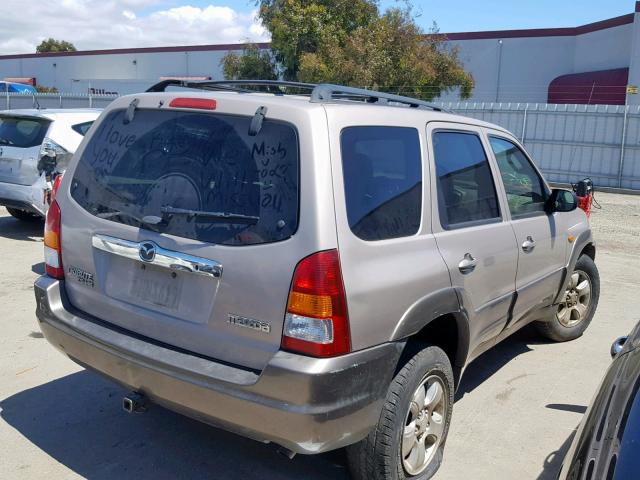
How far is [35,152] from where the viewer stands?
847 cm

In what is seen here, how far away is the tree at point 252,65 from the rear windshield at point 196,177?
21542 millimetres

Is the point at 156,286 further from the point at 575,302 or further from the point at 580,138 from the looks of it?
the point at 580,138

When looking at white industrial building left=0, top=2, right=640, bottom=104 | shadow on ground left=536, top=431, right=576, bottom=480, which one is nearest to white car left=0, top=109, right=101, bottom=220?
shadow on ground left=536, top=431, right=576, bottom=480

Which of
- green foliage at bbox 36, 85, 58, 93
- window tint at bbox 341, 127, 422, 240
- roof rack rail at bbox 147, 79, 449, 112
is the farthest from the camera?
green foliage at bbox 36, 85, 58, 93

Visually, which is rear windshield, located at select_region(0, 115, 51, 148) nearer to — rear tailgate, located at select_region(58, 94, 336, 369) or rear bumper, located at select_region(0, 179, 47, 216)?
rear bumper, located at select_region(0, 179, 47, 216)

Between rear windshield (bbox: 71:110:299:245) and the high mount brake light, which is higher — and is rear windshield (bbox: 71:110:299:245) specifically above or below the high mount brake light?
below

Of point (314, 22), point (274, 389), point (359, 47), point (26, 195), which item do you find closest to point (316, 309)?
point (274, 389)

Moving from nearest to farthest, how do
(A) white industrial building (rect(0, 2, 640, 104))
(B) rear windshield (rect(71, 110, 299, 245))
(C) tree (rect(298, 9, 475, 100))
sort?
(B) rear windshield (rect(71, 110, 299, 245))
(C) tree (rect(298, 9, 475, 100))
(A) white industrial building (rect(0, 2, 640, 104))

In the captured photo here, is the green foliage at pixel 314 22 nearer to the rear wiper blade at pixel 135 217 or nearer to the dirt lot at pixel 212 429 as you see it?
the dirt lot at pixel 212 429

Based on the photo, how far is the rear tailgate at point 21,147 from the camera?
8453 mm

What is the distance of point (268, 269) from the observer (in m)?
2.71

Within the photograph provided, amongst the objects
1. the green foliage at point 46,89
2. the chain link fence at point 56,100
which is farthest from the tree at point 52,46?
the chain link fence at point 56,100

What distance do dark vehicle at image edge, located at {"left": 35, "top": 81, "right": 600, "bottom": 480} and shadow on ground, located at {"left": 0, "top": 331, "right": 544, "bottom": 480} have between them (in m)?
0.56

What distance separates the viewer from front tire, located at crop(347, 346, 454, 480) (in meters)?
3.00
